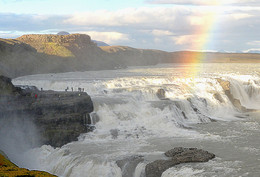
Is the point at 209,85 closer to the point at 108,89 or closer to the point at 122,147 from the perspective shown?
the point at 108,89

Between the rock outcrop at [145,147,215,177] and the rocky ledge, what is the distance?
1047cm

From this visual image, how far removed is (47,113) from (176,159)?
14.2m

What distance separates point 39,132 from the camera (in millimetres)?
31859

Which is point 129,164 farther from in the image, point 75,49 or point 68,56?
point 75,49

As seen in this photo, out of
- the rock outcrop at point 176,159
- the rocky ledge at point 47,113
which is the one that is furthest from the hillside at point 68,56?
the rock outcrop at point 176,159

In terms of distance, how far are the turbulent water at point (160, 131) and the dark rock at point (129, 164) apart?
23cm

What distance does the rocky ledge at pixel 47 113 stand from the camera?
31.6 m

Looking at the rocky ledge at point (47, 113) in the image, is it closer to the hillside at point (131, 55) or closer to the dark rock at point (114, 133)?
the dark rock at point (114, 133)

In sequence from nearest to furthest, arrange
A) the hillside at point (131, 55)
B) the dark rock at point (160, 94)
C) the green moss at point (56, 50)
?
the dark rock at point (160, 94), the green moss at point (56, 50), the hillside at point (131, 55)

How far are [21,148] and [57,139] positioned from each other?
324 centimetres

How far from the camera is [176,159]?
2342 centimetres

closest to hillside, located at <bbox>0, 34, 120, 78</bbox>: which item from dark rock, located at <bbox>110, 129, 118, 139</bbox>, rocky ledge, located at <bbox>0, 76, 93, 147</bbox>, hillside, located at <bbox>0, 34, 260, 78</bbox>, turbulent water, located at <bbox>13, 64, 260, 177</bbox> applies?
hillside, located at <bbox>0, 34, 260, 78</bbox>

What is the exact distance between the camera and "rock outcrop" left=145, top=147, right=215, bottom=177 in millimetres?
22297

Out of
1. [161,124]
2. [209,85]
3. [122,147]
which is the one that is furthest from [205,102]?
[122,147]
